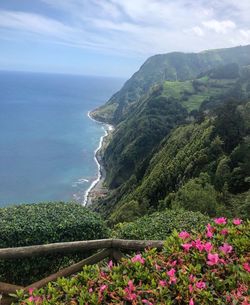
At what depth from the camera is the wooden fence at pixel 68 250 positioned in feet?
26.1

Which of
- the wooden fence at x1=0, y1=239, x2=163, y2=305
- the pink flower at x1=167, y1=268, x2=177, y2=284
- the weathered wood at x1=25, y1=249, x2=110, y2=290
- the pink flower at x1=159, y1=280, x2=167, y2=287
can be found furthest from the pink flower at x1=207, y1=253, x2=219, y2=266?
the weathered wood at x1=25, y1=249, x2=110, y2=290

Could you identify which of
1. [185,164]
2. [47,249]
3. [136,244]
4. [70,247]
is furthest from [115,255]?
[185,164]

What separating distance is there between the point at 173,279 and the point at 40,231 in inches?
306

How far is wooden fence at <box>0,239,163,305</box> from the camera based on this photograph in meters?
7.94

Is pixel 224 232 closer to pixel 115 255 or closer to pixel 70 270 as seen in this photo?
pixel 115 255

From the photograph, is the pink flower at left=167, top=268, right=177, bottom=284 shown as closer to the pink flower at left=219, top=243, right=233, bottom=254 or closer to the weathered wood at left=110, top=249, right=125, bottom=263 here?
the pink flower at left=219, top=243, right=233, bottom=254

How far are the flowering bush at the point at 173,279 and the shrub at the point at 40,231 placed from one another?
216 inches

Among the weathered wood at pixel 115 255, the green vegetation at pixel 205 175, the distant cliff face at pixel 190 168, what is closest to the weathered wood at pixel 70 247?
the weathered wood at pixel 115 255

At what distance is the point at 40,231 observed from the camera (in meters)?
12.8

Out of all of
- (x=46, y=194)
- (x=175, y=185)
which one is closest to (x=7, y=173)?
(x=46, y=194)

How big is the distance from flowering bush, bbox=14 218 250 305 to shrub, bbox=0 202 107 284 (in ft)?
18.0

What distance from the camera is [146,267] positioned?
6266 millimetres

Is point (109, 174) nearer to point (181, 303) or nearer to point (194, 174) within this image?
point (194, 174)

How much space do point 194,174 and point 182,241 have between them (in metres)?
61.7
